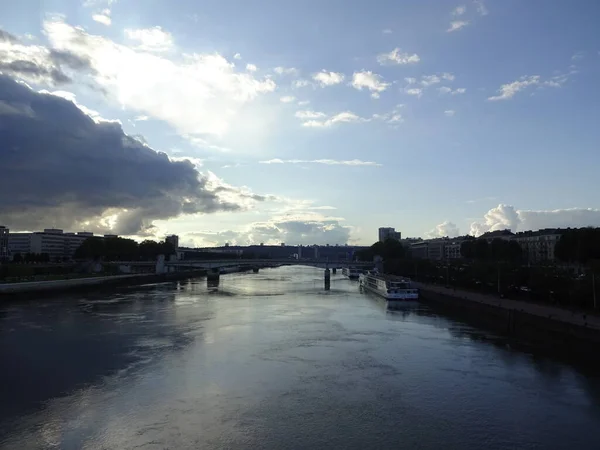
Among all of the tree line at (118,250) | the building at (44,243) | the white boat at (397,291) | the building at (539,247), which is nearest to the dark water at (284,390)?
the white boat at (397,291)

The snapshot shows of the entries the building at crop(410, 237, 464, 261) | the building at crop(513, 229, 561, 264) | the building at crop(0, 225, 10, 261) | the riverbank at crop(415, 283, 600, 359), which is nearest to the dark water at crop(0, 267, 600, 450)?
the riverbank at crop(415, 283, 600, 359)

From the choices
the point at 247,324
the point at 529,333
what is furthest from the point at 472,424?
the point at 247,324

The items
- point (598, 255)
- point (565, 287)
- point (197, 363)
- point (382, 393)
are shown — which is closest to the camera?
point (382, 393)

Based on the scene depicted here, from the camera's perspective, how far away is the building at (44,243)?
127 metres

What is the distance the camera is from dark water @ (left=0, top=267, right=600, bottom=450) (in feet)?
35.0

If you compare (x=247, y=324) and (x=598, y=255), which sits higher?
(x=598, y=255)

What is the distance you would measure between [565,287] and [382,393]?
17.4m

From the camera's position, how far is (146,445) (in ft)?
33.0

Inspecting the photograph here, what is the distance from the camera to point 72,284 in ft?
171

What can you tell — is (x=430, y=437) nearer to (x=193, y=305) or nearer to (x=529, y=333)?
(x=529, y=333)

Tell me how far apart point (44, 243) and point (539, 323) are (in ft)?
434

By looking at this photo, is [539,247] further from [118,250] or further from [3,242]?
[3,242]

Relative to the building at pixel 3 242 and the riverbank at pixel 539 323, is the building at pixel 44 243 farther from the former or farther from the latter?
the riverbank at pixel 539 323

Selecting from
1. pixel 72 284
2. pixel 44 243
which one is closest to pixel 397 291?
pixel 72 284
